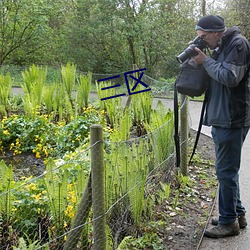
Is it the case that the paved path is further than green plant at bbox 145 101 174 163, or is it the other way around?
green plant at bbox 145 101 174 163

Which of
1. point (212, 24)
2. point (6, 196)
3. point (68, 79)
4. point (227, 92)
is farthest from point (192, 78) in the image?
point (68, 79)

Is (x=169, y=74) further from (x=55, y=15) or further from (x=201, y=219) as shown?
(x=201, y=219)

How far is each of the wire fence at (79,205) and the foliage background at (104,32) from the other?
13019mm

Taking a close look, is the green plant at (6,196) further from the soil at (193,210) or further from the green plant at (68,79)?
the green plant at (68,79)

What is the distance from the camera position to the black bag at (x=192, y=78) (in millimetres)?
3150

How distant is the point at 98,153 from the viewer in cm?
239

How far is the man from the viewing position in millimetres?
2875

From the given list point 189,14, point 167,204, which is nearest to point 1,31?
point 189,14

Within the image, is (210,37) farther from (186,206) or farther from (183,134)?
(186,206)

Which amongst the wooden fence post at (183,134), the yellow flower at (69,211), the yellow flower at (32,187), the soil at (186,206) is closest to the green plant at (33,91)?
the soil at (186,206)

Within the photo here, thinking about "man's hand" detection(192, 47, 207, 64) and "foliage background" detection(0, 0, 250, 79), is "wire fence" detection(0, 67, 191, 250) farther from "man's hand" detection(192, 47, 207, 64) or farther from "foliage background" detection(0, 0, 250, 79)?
"foliage background" detection(0, 0, 250, 79)

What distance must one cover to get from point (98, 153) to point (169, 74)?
15.2 meters

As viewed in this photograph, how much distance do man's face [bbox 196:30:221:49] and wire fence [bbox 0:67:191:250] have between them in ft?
3.69

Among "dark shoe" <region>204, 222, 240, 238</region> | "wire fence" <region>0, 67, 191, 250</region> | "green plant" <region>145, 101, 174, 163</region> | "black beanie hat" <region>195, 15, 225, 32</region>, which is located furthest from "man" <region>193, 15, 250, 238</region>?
"green plant" <region>145, 101, 174, 163</region>
